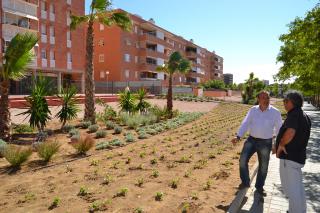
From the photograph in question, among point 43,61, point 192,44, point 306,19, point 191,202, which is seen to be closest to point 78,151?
point 191,202

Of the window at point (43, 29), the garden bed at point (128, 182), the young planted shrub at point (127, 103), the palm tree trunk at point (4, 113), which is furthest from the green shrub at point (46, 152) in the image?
the window at point (43, 29)

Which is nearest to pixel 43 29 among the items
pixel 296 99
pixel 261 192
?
pixel 261 192

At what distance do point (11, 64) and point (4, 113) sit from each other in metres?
1.73

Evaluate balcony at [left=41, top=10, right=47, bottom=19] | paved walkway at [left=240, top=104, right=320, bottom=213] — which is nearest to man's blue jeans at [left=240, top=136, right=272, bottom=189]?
paved walkway at [left=240, top=104, right=320, bottom=213]

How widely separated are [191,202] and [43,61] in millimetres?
33926

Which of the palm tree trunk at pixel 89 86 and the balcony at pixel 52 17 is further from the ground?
the balcony at pixel 52 17

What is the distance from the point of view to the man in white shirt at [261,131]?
592 centimetres

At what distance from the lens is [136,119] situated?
56.6 ft

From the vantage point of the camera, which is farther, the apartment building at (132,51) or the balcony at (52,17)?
the apartment building at (132,51)

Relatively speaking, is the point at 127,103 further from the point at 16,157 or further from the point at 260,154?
the point at 260,154

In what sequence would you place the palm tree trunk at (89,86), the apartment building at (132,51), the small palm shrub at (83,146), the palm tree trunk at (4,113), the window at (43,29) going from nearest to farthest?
the small palm shrub at (83,146) < the palm tree trunk at (4,113) < the palm tree trunk at (89,86) < the window at (43,29) < the apartment building at (132,51)

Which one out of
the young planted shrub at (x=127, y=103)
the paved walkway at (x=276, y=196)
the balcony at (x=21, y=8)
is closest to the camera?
the paved walkway at (x=276, y=196)

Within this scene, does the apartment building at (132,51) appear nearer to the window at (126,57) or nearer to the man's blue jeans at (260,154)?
the window at (126,57)

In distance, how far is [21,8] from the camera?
108 feet
